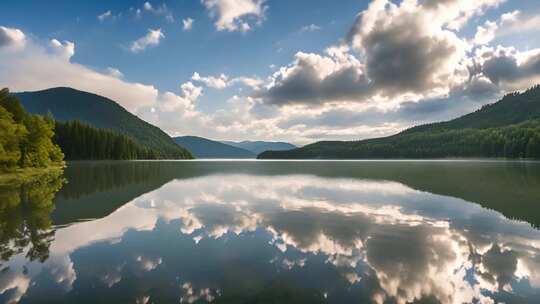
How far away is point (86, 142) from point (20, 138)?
112 m

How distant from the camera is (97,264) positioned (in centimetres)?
1119

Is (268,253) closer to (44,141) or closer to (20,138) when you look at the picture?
(20,138)

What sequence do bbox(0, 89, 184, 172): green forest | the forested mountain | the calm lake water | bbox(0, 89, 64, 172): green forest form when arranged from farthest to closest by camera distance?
the forested mountain < bbox(0, 89, 184, 172): green forest < bbox(0, 89, 64, 172): green forest < the calm lake water

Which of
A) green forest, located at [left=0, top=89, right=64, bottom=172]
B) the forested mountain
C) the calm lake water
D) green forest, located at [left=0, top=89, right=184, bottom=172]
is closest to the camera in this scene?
the calm lake water

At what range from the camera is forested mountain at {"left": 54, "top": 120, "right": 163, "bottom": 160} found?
144 meters

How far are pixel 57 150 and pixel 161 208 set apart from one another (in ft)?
243

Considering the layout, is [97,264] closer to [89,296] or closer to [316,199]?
[89,296]

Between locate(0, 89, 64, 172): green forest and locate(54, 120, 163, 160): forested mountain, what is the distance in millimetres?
74504

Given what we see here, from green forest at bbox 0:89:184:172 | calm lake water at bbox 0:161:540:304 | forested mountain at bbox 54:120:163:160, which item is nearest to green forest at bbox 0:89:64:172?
green forest at bbox 0:89:184:172

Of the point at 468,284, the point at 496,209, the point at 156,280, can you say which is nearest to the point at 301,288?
the point at 156,280

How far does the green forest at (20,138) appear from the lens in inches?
1796

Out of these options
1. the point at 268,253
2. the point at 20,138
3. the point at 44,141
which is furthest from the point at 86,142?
the point at 268,253

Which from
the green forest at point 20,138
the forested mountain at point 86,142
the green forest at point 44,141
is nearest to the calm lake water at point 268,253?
the green forest at point 20,138

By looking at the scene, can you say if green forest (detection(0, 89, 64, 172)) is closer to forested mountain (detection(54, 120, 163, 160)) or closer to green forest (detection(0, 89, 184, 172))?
green forest (detection(0, 89, 184, 172))
